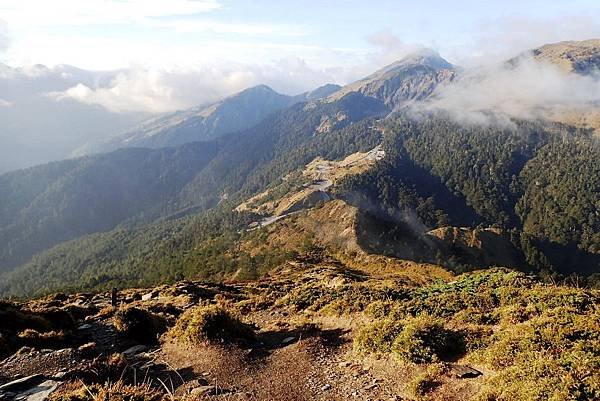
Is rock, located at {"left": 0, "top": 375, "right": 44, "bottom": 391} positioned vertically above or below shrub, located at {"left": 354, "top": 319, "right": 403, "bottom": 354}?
above

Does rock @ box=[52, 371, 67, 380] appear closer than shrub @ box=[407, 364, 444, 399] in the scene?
No

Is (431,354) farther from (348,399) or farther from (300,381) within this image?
(300,381)

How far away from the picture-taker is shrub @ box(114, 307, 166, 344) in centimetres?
2403

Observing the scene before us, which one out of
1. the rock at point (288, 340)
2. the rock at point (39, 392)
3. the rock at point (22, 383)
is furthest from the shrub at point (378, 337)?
the rock at point (22, 383)

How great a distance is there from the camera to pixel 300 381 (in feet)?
51.5

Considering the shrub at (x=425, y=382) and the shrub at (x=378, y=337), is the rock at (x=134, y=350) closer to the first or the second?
the shrub at (x=378, y=337)

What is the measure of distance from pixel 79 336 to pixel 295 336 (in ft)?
48.2

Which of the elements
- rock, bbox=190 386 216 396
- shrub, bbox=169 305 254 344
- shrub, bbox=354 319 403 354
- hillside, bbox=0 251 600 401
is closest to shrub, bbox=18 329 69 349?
hillside, bbox=0 251 600 401

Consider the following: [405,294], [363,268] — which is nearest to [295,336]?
[405,294]

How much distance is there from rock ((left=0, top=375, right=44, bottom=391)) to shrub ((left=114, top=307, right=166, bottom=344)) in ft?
25.7

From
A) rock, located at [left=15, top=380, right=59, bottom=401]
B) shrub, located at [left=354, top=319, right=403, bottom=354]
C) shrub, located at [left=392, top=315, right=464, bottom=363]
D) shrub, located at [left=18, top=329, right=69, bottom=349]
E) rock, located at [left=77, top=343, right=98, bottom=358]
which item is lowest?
shrub, located at [left=18, top=329, right=69, bottom=349]

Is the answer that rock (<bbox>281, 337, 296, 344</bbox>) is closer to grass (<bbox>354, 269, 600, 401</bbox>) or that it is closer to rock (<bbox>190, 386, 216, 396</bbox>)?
grass (<bbox>354, 269, 600, 401</bbox>)

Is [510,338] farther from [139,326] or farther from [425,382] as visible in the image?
[139,326]

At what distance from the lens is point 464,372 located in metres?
14.0
